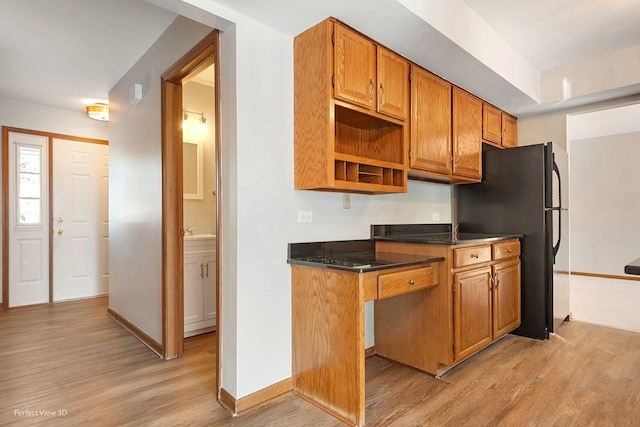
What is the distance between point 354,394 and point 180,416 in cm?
97

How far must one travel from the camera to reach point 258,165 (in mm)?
2117

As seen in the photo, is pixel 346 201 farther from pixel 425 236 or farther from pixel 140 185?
pixel 140 185

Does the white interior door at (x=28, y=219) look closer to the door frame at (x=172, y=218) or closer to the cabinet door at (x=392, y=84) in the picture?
the door frame at (x=172, y=218)

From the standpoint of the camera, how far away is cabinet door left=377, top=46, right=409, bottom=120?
2389 mm

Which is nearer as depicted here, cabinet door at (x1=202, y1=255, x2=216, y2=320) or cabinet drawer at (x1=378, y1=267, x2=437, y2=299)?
cabinet drawer at (x1=378, y1=267, x2=437, y2=299)

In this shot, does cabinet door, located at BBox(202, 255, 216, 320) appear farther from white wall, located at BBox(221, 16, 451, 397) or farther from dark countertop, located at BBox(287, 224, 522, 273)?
dark countertop, located at BBox(287, 224, 522, 273)

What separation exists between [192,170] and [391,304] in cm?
250

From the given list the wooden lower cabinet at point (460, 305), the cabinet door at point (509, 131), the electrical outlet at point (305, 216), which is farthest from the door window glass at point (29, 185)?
the cabinet door at point (509, 131)

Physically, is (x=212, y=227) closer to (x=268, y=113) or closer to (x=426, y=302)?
(x=268, y=113)

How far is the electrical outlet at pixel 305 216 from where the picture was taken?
2.33 m

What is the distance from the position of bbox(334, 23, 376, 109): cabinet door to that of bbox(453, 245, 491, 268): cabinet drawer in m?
1.16

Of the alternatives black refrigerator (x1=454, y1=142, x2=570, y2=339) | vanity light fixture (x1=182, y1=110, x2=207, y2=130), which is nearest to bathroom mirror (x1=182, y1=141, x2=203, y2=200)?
A: vanity light fixture (x1=182, y1=110, x2=207, y2=130)

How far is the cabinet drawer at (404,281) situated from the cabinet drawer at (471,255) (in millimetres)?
221

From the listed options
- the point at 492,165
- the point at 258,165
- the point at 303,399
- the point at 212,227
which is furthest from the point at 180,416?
the point at 492,165
